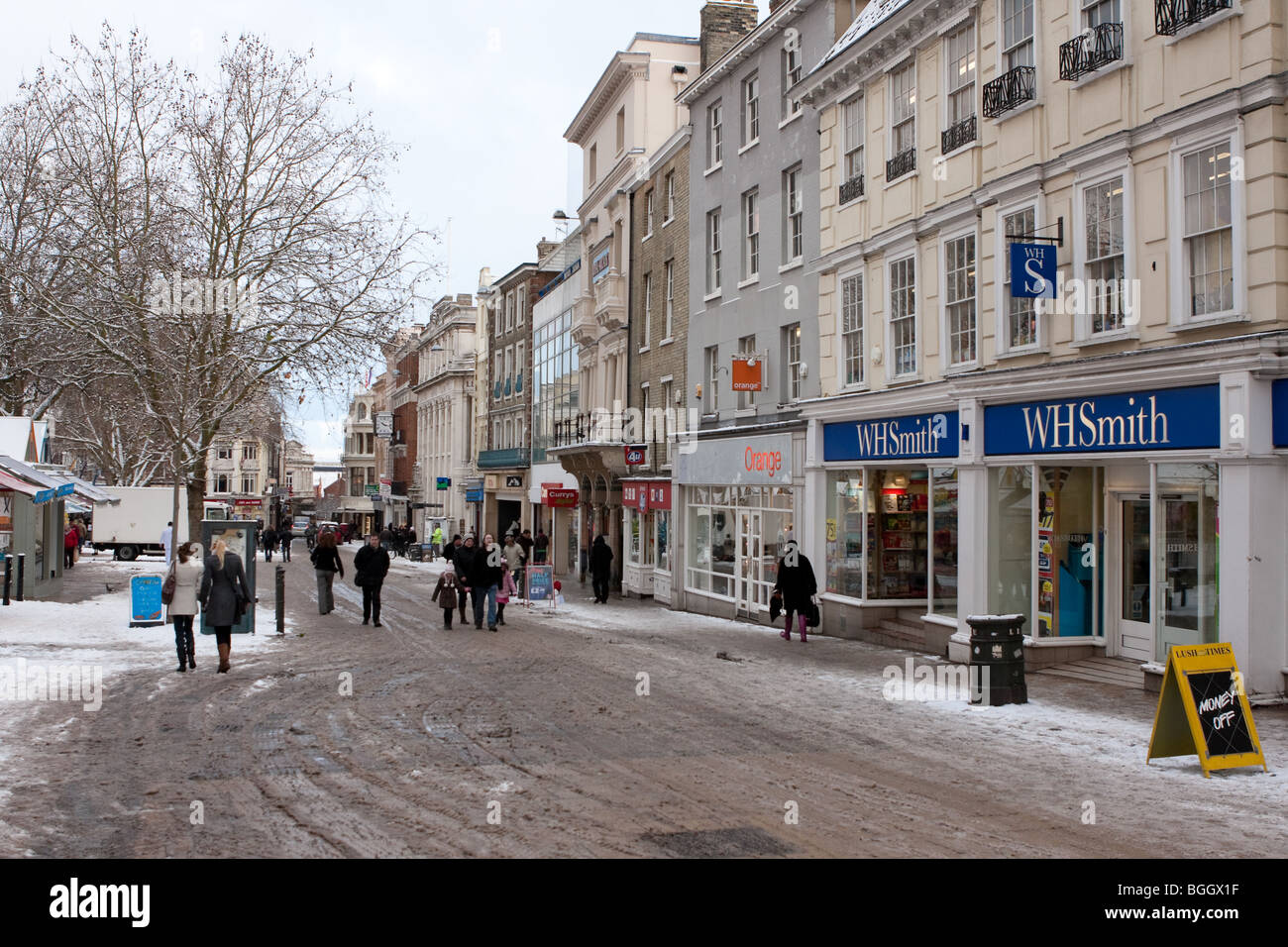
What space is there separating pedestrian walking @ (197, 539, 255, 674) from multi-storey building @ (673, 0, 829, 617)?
10539 mm

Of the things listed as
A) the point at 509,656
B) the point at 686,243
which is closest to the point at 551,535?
the point at 686,243

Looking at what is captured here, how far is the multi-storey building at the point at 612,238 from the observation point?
109 feet

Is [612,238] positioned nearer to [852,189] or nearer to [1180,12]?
[852,189]

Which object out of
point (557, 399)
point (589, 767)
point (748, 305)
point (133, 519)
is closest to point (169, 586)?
point (589, 767)

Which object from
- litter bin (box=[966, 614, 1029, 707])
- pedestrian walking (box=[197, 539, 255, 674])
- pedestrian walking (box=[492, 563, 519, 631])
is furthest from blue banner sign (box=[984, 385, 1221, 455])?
pedestrian walking (box=[197, 539, 255, 674])

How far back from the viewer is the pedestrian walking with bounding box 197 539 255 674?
14461 millimetres

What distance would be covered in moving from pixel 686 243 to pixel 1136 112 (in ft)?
53.3

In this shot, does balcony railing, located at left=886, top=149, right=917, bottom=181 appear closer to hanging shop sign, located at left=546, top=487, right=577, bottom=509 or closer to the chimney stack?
the chimney stack

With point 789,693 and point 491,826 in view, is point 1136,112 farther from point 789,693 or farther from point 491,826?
point 491,826

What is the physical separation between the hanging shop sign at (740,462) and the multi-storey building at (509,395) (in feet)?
75.6

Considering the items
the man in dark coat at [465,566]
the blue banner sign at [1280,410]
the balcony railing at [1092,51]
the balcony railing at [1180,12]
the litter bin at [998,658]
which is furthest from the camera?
the man in dark coat at [465,566]

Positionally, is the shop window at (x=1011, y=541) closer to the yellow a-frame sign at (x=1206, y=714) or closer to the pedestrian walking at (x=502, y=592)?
the yellow a-frame sign at (x=1206, y=714)

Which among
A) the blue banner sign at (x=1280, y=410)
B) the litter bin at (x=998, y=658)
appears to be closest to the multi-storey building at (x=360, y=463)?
the litter bin at (x=998, y=658)

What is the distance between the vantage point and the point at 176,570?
14.5 meters
